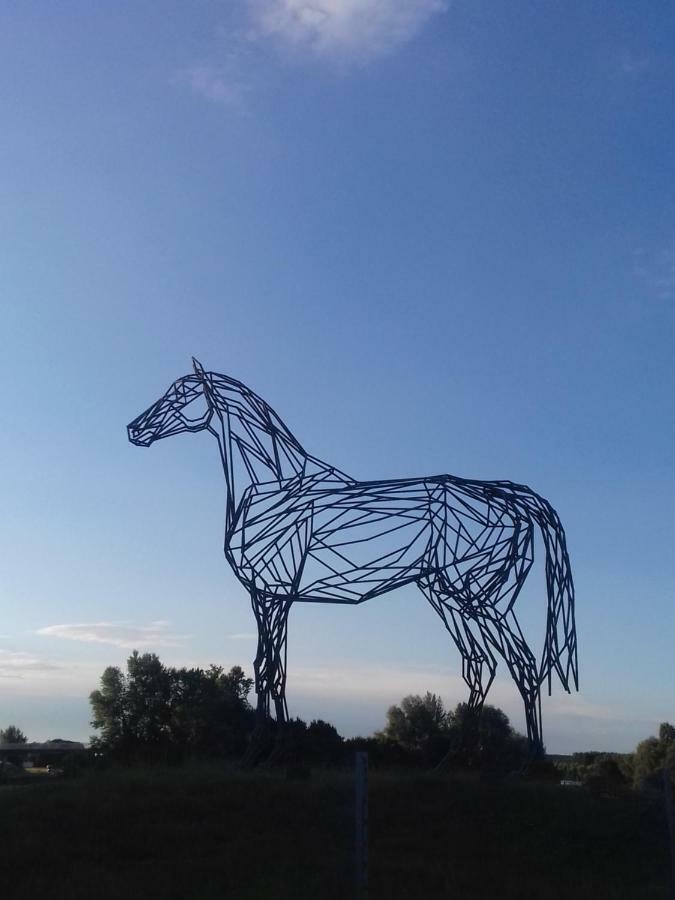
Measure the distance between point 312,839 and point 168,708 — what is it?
13.1 metres

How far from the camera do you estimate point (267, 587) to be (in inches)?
435

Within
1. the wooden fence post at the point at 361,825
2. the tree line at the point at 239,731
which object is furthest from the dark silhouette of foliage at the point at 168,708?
the wooden fence post at the point at 361,825

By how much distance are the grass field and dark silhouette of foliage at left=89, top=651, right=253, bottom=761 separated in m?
9.02

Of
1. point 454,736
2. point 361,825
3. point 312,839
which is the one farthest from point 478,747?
point 361,825

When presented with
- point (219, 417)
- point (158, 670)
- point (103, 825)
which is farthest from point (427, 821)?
point (158, 670)

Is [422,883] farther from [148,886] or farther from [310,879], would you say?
[148,886]

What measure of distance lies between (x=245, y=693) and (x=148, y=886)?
18511 mm

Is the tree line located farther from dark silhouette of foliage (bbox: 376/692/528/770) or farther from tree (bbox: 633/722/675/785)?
tree (bbox: 633/722/675/785)

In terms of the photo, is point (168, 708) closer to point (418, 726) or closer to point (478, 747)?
point (418, 726)

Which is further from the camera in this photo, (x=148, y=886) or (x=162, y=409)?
(x=162, y=409)

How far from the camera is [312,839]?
8.38 m

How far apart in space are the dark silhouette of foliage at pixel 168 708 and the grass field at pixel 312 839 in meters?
9.02

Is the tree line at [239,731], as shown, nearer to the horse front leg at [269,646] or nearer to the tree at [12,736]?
the horse front leg at [269,646]

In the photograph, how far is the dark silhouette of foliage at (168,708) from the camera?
1983 centimetres
